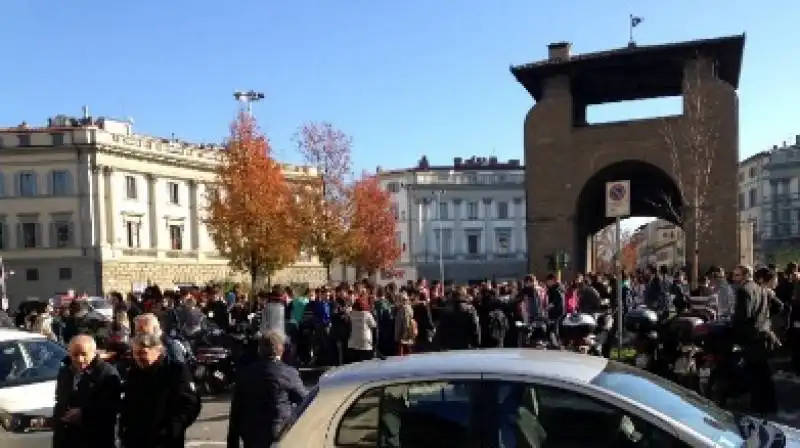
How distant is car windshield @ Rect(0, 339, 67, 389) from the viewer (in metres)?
9.31

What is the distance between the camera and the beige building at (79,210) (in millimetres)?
66562

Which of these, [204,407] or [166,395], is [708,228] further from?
[166,395]

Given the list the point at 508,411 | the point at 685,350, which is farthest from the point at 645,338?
the point at 508,411

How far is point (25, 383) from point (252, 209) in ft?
119

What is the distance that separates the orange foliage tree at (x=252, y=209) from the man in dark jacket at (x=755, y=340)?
37.3m

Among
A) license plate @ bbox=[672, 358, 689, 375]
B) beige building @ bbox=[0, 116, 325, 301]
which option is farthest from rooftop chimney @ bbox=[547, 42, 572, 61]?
beige building @ bbox=[0, 116, 325, 301]

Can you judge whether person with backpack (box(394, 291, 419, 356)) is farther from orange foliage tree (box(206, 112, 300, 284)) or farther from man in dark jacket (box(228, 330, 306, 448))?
orange foliage tree (box(206, 112, 300, 284))

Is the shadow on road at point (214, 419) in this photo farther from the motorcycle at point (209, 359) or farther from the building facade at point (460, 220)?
the building facade at point (460, 220)

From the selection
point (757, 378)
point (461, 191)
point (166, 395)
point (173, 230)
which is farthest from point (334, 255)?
point (461, 191)

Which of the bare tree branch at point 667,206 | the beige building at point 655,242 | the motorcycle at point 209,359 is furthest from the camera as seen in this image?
the beige building at point 655,242

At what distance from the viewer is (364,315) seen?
573 inches

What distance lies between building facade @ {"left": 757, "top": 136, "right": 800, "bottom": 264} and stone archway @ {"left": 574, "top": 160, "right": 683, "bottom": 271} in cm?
7719

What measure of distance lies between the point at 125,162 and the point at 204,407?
60365 mm

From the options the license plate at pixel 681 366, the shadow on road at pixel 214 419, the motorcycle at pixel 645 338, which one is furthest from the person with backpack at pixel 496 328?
the shadow on road at pixel 214 419
